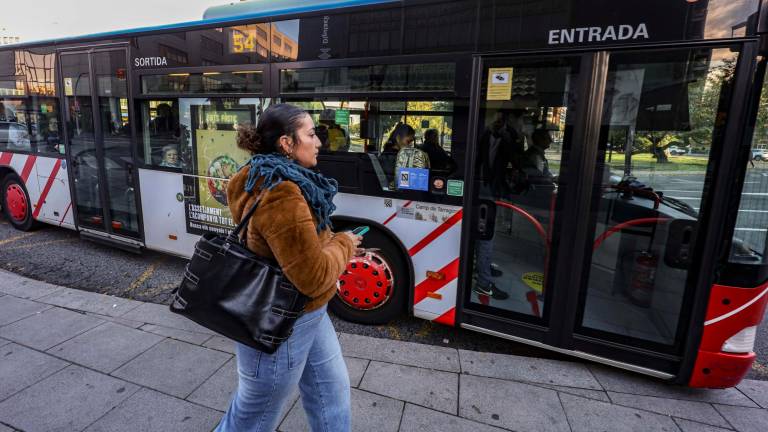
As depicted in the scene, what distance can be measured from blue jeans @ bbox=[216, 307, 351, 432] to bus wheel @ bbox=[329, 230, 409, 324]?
5.52 ft

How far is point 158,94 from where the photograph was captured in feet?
14.4

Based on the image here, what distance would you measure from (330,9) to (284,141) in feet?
7.61

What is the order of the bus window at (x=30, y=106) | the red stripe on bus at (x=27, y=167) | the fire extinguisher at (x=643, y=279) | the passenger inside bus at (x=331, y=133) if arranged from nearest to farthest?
the fire extinguisher at (x=643, y=279) < the passenger inside bus at (x=331, y=133) < the bus window at (x=30, y=106) < the red stripe on bus at (x=27, y=167)

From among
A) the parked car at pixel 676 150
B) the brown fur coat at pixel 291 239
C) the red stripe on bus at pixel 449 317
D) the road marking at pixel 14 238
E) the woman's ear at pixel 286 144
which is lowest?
the road marking at pixel 14 238

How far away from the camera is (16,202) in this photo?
6.34 m

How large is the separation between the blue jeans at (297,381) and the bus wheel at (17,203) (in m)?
6.62

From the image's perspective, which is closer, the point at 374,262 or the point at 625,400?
the point at 625,400

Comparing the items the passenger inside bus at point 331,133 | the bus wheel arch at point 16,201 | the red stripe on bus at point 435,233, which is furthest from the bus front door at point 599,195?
the bus wheel arch at point 16,201

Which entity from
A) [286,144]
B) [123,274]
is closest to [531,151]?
[286,144]

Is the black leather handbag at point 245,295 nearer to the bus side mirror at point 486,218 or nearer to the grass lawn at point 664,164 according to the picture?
the bus side mirror at point 486,218

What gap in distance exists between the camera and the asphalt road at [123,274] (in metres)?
3.62

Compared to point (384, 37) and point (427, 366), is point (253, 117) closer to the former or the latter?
point (384, 37)

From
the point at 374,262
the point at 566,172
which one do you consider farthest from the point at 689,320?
the point at 374,262

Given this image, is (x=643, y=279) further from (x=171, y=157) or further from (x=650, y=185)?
(x=171, y=157)
